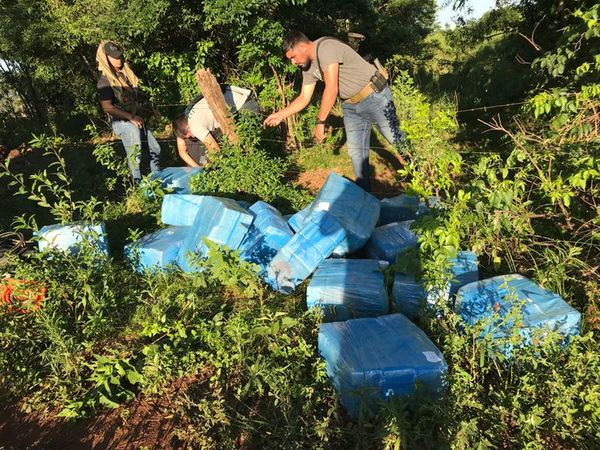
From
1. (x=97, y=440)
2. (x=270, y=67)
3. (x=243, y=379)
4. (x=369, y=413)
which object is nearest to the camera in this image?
(x=369, y=413)

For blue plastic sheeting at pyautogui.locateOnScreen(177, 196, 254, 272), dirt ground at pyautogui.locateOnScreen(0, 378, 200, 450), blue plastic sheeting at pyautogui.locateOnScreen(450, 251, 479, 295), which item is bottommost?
dirt ground at pyautogui.locateOnScreen(0, 378, 200, 450)

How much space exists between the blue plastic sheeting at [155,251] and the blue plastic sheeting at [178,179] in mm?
1012

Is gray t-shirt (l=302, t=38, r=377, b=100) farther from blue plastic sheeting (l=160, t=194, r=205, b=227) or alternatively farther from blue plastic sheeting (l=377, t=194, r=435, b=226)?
blue plastic sheeting (l=160, t=194, r=205, b=227)

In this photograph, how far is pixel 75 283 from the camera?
3.03 meters

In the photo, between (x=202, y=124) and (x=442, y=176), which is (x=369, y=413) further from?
(x=202, y=124)

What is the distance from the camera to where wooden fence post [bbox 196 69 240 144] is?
4527 mm

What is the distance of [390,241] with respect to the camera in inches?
126

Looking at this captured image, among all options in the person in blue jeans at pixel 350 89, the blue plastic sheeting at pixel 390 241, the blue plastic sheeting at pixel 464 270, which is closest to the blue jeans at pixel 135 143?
the person in blue jeans at pixel 350 89

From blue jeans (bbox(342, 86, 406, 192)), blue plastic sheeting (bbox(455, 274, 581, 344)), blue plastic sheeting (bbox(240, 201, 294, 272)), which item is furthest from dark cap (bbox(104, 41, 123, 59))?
blue plastic sheeting (bbox(455, 274, 581, 344))

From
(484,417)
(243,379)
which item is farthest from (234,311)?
(484,417)

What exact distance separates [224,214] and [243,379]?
1286mm

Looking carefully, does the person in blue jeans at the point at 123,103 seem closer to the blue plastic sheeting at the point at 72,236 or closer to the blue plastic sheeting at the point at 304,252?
the blue plastic sheeting at the point at 72,236

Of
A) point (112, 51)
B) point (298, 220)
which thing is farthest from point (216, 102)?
point (298, 220)

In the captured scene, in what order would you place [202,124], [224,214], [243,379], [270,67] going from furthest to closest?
[270,67]
[202,124]
[224,214]
[243,379]
